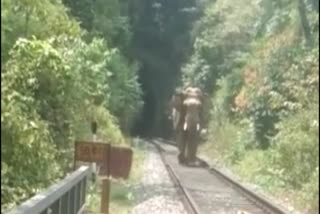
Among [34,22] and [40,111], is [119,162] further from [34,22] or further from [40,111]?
[34,22]

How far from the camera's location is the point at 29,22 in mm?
14453

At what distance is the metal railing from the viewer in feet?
22.2

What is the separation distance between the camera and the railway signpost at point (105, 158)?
11.7m

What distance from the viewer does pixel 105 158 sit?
11.9 meters

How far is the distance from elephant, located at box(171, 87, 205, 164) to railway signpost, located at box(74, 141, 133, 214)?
17.0 meters

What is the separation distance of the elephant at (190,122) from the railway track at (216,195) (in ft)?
12.6

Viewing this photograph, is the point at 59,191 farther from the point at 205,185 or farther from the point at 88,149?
the point at 205,185

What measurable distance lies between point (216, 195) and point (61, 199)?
1095 cm

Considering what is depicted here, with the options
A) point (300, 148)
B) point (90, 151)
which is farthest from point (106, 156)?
point (300, 148)

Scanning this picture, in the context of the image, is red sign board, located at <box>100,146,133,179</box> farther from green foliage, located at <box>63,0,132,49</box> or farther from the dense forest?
green foliage, located at <box>63,0,132,49</box>

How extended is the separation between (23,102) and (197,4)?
44.1 meters

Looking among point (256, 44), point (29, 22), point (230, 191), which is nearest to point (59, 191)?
point (29, 22)

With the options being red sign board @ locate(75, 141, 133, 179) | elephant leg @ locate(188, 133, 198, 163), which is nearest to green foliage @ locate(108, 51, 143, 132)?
elephant leg @ locate(188, 133, 198, 163)

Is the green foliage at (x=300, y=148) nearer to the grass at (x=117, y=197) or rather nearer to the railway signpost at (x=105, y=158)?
the grass at (x=117, y=197)
